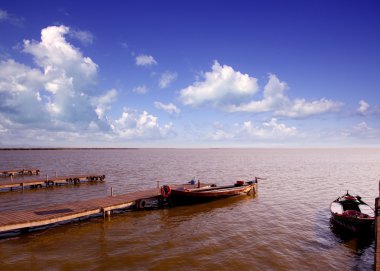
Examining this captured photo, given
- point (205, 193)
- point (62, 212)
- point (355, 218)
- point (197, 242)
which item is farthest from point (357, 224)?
point (62, 212)

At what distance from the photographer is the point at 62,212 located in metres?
21.0

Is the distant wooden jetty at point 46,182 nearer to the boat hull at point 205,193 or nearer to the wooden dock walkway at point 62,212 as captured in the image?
the wooden dock walkway at point 62,212

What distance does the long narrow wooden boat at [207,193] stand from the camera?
2856 cm

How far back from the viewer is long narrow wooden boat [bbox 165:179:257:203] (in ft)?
93.7

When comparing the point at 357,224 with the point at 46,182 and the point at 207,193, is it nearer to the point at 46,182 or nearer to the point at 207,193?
the point at 207,193

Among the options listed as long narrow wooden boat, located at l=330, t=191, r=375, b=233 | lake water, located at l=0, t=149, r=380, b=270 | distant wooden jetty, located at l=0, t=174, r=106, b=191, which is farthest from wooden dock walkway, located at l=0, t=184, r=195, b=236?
distant wooden jetty, located at l=0, t=174, r=106, b=191

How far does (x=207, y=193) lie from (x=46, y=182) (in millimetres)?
24811

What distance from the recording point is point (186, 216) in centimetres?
Result: 2559

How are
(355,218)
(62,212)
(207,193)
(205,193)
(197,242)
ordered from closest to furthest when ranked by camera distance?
(197,242), (355,218), (62,212), (205,193), (207,193)

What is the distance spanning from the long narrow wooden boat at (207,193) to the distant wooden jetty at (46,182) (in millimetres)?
20916

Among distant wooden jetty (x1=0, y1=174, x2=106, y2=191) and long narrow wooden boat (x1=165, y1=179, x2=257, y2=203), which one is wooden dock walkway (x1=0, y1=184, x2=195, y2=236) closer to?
long narrow wooden boat (x1=165, y1=179, x2=257, y2=203)

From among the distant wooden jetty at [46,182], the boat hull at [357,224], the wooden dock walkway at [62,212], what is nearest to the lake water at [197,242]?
the boat hull at [357,224]

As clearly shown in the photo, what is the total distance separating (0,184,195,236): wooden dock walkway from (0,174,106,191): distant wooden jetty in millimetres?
18789

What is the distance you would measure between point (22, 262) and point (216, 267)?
32.8 ft
